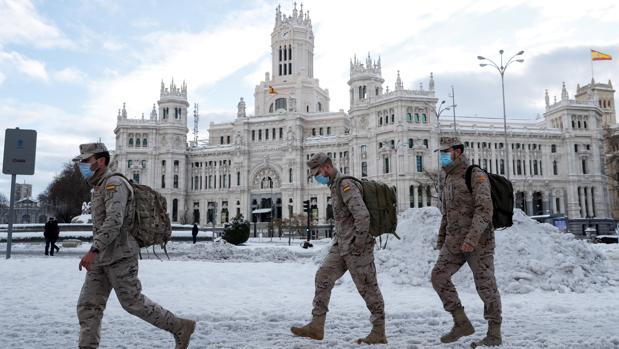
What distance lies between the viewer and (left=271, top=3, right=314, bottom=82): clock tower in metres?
90.2

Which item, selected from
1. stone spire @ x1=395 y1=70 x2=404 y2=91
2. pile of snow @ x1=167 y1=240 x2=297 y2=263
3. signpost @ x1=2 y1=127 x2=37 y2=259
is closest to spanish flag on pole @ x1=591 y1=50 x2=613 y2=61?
stone spire @ x1=395 y1=70 x2=404 y2=91

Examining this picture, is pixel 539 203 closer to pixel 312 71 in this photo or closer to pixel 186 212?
pixel 312 71

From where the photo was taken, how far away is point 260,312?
8.82 metres

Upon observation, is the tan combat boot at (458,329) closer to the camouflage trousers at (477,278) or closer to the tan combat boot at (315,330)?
the camouflage trousers at (477,278)

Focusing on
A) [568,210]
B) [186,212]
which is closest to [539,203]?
[568,210]

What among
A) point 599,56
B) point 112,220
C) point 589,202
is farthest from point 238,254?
point 589,202

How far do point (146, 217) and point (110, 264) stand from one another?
580 millimetres

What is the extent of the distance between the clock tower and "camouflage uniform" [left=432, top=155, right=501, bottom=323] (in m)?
83.7

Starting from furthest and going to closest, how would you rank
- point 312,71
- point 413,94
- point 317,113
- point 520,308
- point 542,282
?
point 312,71 → point 317,113 → point 413,94 → point 542,282 → point 520,308

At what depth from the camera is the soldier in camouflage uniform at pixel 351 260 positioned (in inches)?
248

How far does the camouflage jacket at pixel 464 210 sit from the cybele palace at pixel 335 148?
57.6 m

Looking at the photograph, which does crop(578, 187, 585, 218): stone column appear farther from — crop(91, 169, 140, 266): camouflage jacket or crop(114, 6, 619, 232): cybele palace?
crop(91, 169, 140, 266): camouflage jacket

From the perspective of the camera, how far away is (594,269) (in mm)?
12695

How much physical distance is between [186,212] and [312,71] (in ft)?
107
